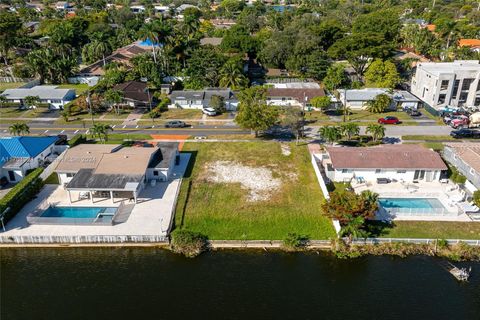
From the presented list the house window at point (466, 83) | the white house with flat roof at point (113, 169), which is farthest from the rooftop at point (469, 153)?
the white house with flat roof at point (113, 169)

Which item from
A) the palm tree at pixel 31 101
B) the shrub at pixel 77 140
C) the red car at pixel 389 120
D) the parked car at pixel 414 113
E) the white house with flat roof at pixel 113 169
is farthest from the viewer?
the palm tree at pixel 31 101

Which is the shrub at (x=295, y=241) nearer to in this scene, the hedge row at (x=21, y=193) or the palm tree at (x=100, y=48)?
the hedge row at (x=21, y=193)

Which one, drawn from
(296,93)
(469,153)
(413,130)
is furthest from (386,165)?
(296,93)

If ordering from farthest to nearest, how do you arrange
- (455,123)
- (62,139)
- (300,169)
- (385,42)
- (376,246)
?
1. (385,42)
2. (455,123)
3. (62,139)
4. (300,169)
5. (376,246)

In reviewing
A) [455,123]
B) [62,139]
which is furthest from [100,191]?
[455,123]

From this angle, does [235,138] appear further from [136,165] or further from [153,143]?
[136,165]

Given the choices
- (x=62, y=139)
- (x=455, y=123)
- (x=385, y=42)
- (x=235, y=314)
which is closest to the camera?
(x=235, y=314)
